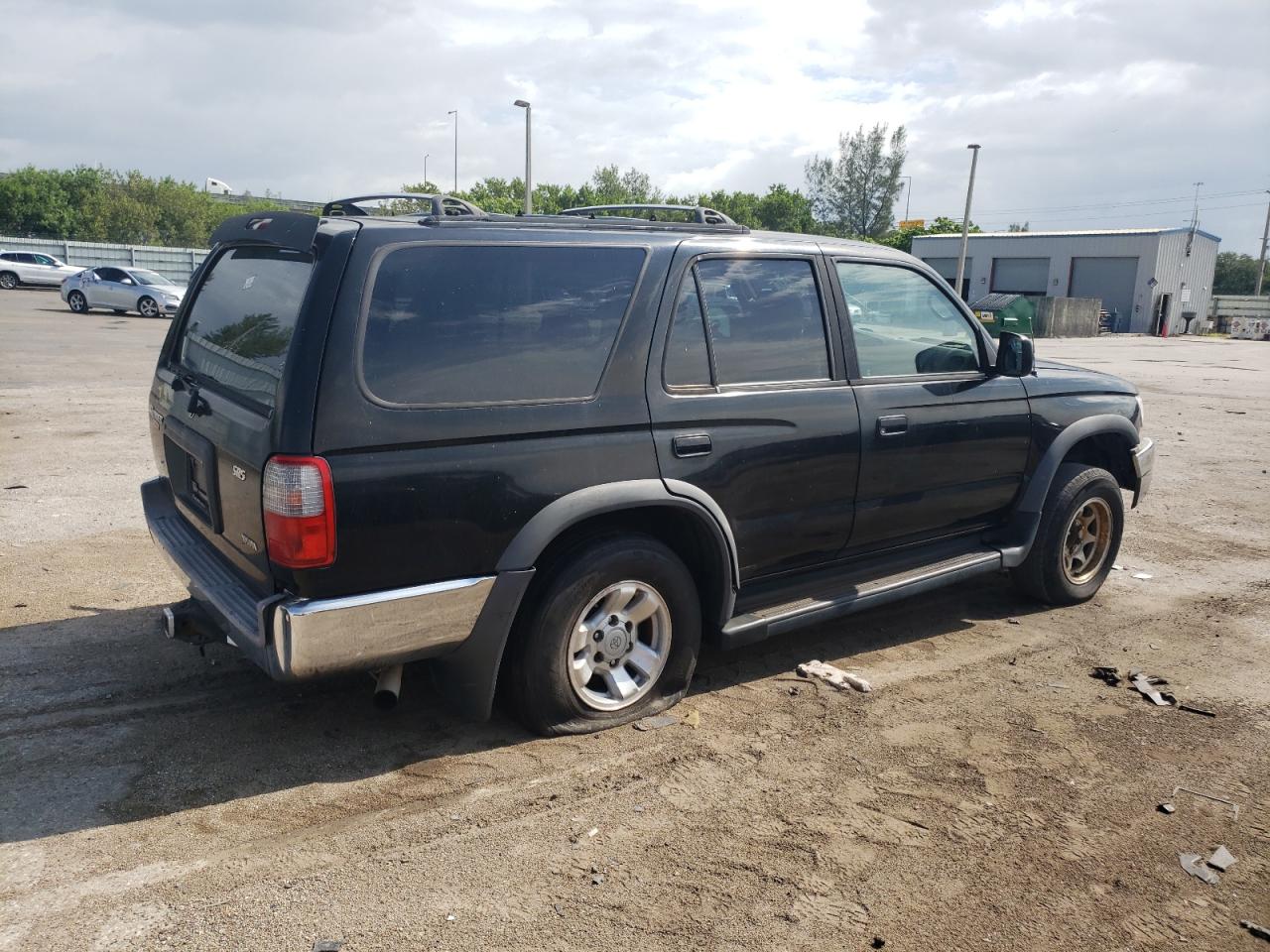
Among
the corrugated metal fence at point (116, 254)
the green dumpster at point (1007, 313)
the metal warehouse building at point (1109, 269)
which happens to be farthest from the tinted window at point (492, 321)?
the metal warehouse building at point (1109, 269)

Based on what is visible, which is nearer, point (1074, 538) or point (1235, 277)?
point (1074, 538)

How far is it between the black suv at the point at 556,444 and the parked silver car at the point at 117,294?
27333mm

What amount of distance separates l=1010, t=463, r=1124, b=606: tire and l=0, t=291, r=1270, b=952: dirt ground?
0.59 ft

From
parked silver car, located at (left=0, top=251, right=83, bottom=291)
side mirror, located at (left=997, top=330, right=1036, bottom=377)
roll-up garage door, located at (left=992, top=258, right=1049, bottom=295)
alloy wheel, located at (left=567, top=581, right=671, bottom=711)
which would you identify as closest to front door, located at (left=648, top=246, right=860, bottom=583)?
alloy wheel, located at (left=567, top=581, right=671, bottom=711)

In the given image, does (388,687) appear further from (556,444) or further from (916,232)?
(916,232)

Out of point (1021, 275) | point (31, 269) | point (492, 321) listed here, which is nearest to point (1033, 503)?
point (492, 321)

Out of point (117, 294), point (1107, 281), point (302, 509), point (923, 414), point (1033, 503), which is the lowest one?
point (1033, 503)

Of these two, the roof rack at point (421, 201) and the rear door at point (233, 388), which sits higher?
the roof rack at point (421, 201)

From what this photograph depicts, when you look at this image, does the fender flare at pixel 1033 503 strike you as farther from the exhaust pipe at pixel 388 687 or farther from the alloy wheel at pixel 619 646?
the exhaust pipe at pixel 388 687

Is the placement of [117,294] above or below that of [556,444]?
below

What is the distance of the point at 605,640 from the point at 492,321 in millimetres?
1284

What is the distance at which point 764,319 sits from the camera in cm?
427

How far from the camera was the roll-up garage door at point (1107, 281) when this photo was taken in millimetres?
54312

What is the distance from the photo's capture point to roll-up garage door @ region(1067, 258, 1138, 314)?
2138 inches
